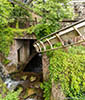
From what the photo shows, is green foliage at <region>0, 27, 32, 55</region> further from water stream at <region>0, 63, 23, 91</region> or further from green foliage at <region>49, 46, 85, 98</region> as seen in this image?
green foliage at <region>49, 46, 85, 98</region>

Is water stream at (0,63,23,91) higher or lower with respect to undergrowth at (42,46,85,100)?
lower

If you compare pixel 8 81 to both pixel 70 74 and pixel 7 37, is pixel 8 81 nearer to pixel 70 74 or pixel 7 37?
pixel 7 37

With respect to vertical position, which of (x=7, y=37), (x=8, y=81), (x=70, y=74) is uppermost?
(x=7, y=37)

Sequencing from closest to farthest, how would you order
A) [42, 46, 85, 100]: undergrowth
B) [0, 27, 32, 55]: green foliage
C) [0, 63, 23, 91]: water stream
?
1. [42, 46, 85, 100]: undergrowth
2. [0, 63, 23, 91]: water stream
3. [0, 27, 32, 55]: green foliage

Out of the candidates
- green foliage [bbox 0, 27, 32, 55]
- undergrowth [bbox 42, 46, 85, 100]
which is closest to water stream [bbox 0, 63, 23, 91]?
green foliage [bbox 0, 27, 32, 55]

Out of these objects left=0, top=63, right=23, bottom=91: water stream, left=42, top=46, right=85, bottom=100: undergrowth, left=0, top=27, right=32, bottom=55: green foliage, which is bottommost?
left=0, top=63, right=23, bottom=91: water stream

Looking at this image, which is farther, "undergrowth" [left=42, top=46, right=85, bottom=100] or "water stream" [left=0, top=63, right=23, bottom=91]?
"water stream" [left=0, top=63, right=23, bottom=91]

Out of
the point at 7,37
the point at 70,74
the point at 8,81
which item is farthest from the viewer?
the point at 7,37

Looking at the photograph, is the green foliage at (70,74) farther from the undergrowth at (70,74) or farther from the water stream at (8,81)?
the water stream at (8,81)

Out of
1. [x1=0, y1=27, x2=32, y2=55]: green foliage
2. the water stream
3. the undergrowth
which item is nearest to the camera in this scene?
the undergrowth

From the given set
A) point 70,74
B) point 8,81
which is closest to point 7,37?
point 8,81

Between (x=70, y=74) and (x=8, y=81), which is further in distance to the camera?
(x=8, y=81)

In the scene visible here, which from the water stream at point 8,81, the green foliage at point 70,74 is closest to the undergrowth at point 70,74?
the green foliage at point 70,74

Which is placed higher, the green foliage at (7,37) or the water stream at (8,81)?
the green foliage at (7,37)
